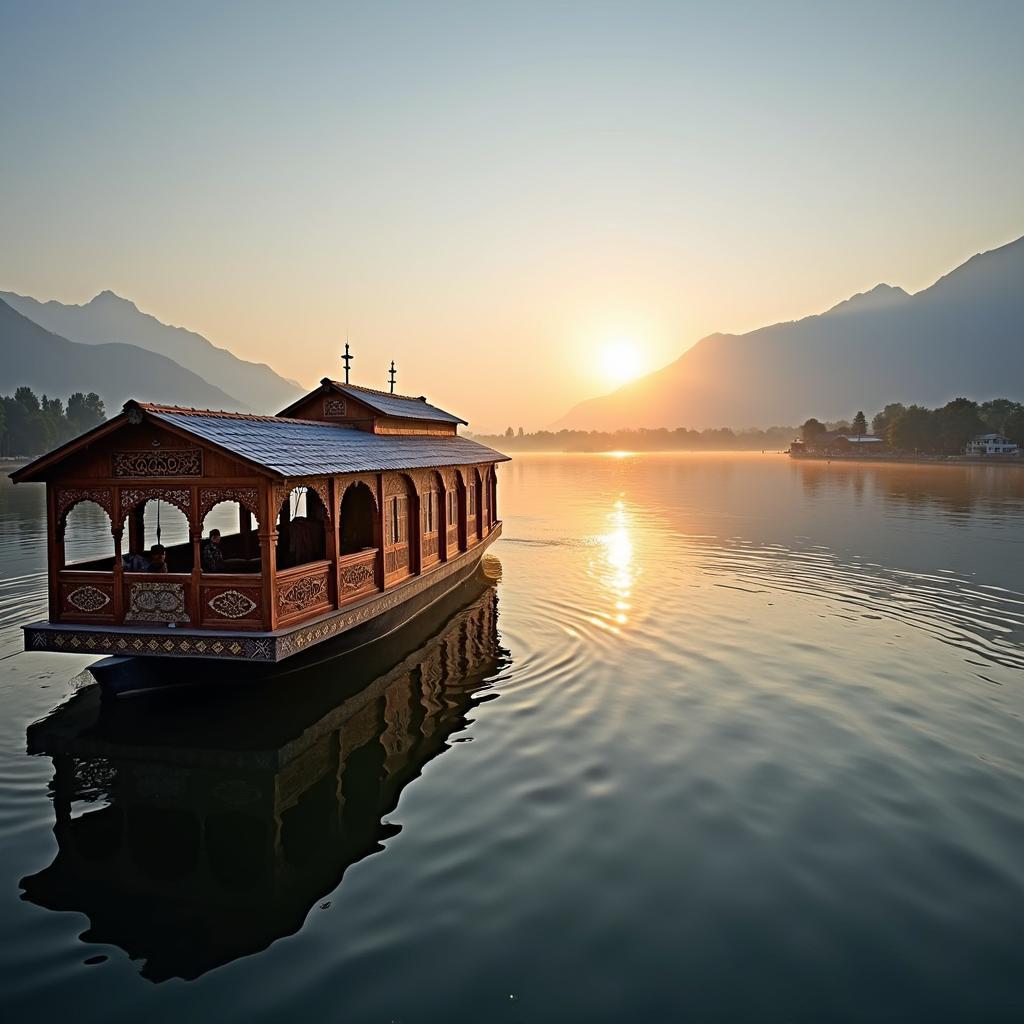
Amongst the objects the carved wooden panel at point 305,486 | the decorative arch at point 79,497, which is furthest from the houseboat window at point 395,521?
the decorative arch at point 79,497

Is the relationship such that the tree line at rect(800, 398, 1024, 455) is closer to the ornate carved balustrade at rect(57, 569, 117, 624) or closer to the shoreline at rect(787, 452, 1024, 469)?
the shoreline at rect(787, 452, 1024, 469)

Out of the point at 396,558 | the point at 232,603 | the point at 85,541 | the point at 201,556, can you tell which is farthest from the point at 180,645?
the point at 85,541

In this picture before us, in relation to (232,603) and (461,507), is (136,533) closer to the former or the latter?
(232,603)

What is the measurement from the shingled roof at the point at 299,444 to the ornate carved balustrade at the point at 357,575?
173 centimetres

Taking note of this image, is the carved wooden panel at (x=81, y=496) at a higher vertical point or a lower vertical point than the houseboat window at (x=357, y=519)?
higher

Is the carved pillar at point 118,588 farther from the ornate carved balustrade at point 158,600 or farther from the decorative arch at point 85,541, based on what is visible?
the decorative arch at point 85,541

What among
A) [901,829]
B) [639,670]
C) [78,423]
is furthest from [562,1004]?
[78,423]

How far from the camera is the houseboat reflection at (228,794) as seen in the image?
6637 mm

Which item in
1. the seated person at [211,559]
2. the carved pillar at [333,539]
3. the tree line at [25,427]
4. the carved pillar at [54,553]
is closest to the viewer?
the carved pillar at [54,553]

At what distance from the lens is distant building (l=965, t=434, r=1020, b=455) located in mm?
110375

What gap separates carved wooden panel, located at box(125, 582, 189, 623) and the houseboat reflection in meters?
1.64

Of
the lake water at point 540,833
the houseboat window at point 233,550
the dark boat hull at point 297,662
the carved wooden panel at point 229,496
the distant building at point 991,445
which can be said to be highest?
the distant building at point 991,445

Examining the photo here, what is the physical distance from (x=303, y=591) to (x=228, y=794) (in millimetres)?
3783

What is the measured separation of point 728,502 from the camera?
174 ft
